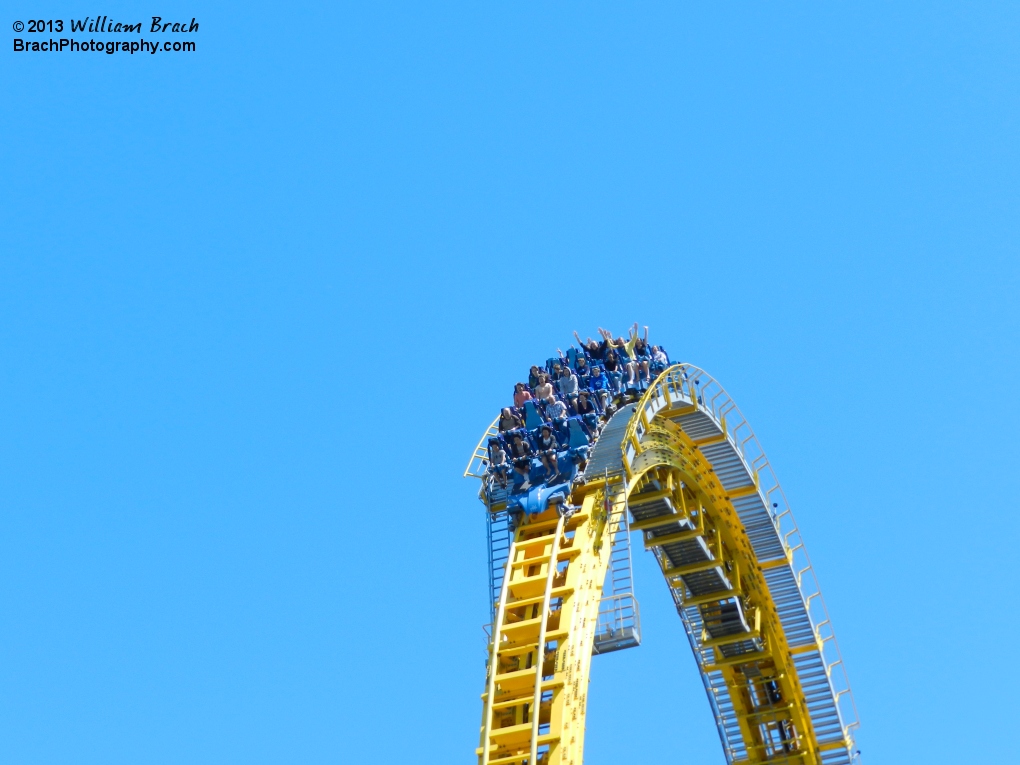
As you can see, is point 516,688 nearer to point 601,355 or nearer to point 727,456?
point 601,355

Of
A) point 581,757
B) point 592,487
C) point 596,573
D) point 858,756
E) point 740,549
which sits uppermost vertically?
point 740,549

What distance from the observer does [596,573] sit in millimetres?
31375

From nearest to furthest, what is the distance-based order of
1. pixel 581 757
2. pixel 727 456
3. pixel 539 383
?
pixel 581 757, pixel 539 383, pixel 727 456

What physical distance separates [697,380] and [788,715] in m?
10.6

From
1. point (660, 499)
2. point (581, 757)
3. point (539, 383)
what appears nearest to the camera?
point (581, 757)

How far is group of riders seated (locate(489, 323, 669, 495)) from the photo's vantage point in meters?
34.1

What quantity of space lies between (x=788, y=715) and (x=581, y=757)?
1764 centimetres

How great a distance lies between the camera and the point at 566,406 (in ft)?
118

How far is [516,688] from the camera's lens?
3017 centimetres

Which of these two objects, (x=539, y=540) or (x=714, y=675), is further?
(x=714, y=675)

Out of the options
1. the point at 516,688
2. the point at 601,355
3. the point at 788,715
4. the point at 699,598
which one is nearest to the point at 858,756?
the point at 788,715

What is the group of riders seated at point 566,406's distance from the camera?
34.1 m

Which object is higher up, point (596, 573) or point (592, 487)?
point (592, 487)

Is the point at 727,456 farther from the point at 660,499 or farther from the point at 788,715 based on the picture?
the point at 788,715
